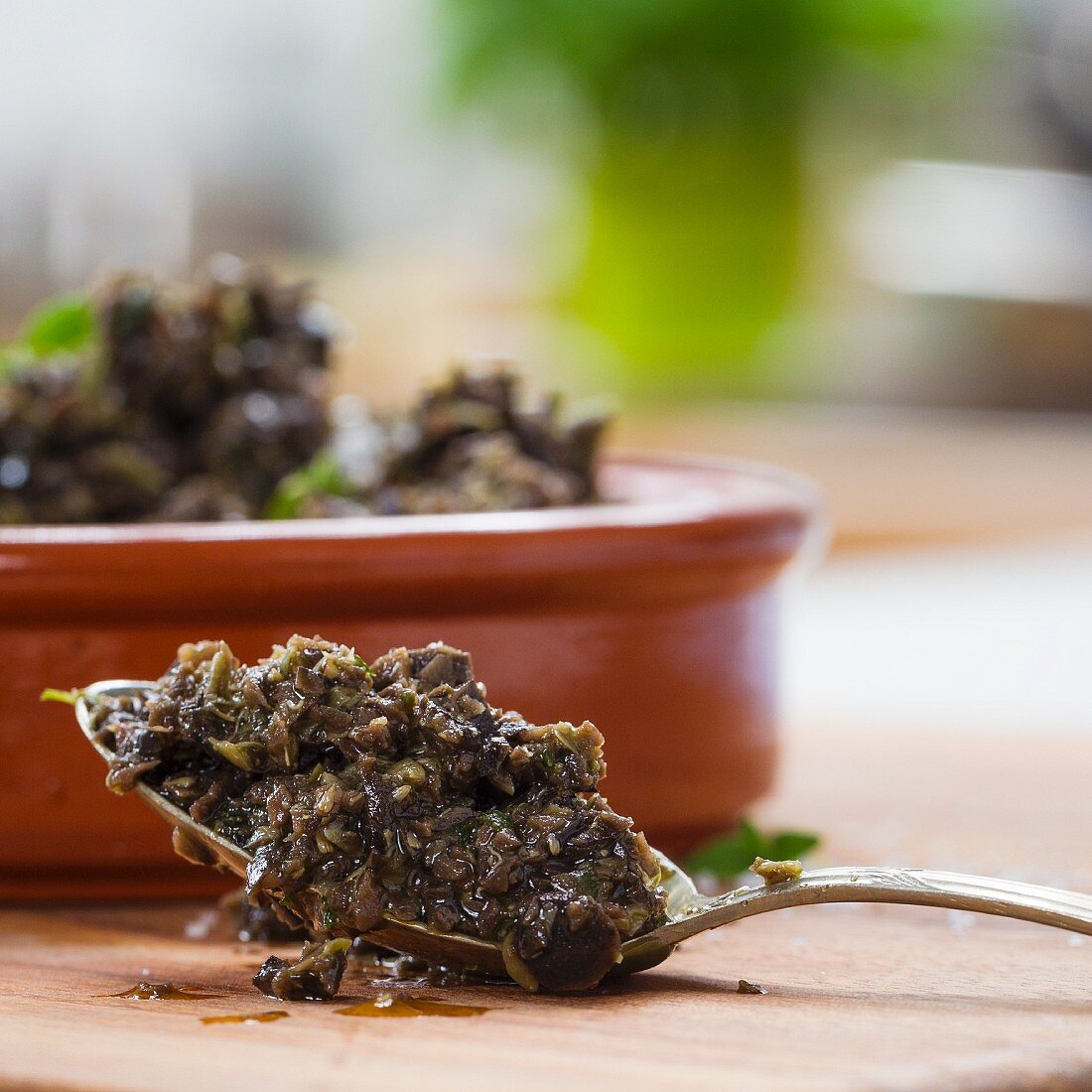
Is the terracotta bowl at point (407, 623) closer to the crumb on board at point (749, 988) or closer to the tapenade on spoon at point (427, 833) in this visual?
the tapenade on spoon at point (427, 833)

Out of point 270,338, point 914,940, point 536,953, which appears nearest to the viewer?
point 536,953

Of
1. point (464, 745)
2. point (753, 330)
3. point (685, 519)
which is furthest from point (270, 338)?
point (753, 330)

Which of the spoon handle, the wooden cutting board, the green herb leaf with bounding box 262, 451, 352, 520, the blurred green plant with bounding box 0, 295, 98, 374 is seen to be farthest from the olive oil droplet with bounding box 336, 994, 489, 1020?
the blurred green plant with bounding box 0, 295, 98, 374

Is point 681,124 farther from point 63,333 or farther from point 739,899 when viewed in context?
point 739,899

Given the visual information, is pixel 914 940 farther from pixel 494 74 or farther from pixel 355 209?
pixel 355 209

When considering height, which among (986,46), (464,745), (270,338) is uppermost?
(986,46)

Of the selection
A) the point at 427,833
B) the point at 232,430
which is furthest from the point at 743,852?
the point at 232,430

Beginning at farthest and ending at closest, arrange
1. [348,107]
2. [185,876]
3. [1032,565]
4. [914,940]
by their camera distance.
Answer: [348,107] → [1032,565] → [185,876] → [914,940]
